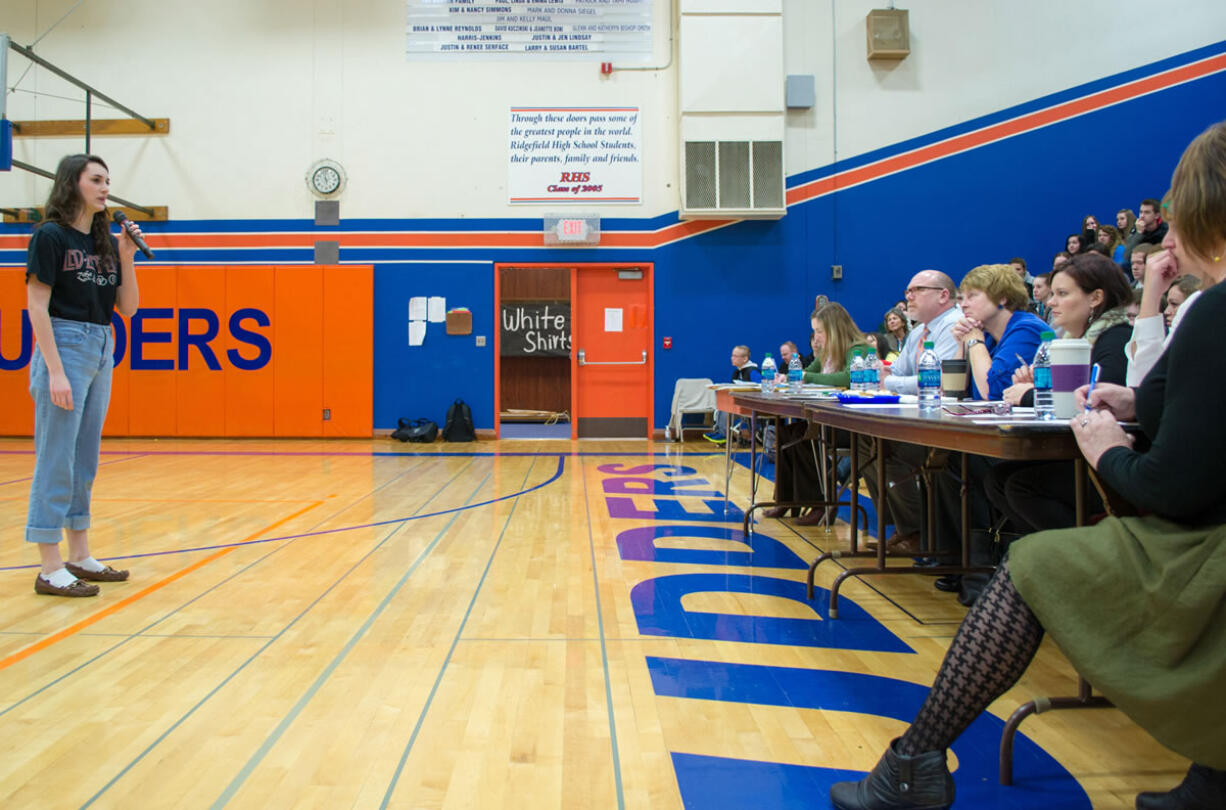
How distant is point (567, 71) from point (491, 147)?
1.13m

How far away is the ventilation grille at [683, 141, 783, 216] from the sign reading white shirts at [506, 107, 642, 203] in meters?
0.62

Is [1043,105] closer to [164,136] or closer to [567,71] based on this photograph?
[567,71]

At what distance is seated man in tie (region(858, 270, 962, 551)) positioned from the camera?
9.70ft

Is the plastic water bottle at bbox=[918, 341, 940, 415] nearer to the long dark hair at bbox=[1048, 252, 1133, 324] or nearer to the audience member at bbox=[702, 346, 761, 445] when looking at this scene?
the long dark hair at bbox=[1048, 252, 1133, 324]

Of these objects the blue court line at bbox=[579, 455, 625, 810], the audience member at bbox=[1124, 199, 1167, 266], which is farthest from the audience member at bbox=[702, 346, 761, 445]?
the blue court line at bbox=[579, 455, 625, 810]

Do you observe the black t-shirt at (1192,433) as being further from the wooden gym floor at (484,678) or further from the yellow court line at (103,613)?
the yellow court line at (103,613)

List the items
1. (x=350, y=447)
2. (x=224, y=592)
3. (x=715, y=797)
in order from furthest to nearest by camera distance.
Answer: (x=350, y=447)
(x=224, y=592)
(x=715, y=797)

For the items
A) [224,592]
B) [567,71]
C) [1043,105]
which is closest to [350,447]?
[567,71]

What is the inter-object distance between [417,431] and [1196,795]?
728 cm

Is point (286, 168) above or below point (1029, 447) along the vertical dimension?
above

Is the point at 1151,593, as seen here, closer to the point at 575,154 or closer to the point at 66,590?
the point at 66,590

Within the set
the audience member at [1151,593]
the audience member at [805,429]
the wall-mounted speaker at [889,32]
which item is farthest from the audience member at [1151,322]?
the wall-mounted speaker at [889,32]

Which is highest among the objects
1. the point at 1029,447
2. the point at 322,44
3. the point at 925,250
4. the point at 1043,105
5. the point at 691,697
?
the point at 322,44

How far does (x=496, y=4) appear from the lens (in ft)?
26.5
